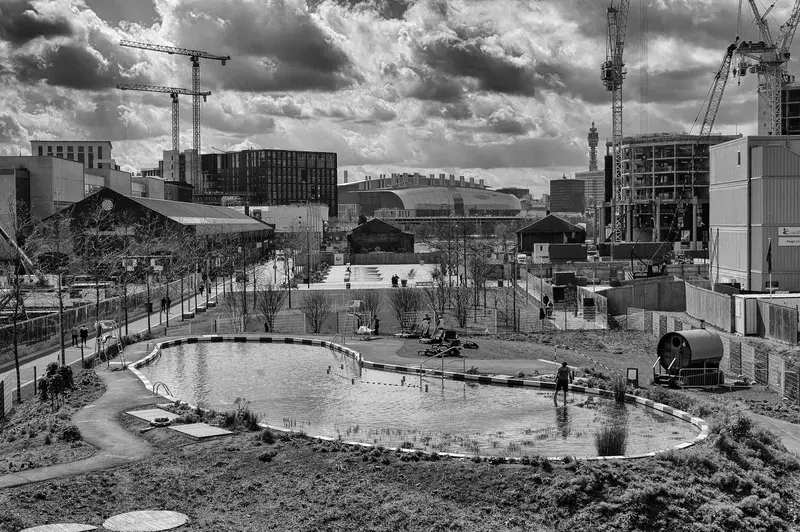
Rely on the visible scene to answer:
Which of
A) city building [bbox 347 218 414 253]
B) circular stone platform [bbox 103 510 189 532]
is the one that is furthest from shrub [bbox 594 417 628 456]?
city building [bbox 347 218 414 253]

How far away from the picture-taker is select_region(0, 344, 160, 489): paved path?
15.8 meters

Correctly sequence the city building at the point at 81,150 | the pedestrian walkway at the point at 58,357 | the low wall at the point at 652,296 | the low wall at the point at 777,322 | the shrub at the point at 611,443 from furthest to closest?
the city building at the point at 81,150
the low wall at the point at 652,296
the low wall at the point at 777,322
the pedestrian walkway at the point at 58,357
the shrub at the point at 611,443

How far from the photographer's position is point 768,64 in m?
100

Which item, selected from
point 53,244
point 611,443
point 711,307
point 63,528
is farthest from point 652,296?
point 63,528

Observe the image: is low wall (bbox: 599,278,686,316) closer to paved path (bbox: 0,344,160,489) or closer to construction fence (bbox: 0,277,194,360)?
construction fence (bbox: 0,277,194,360)

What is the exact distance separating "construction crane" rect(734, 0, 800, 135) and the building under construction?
39.2ft

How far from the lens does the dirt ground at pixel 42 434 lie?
54.4 feet

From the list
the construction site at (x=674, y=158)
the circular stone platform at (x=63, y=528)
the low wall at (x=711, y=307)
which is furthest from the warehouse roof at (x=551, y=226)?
the circular stone platform at (x=63, y=528)

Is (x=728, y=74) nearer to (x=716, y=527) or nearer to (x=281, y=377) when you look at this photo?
(x=281, y=377)

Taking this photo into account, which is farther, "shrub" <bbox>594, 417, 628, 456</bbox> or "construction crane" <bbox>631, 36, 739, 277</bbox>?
"construction crane" <bbox>631, 36, 739, 277</bbox>

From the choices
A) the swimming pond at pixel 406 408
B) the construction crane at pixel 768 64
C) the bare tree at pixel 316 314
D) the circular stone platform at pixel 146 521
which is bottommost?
the circular stone platform at pixel 146 521

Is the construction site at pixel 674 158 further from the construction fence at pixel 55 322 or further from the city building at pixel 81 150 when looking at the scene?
the city building at pixel 81 150

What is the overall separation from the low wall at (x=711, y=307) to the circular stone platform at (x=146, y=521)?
30.4 meters

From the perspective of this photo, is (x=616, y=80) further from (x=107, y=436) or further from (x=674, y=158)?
(x=107, y=436)
